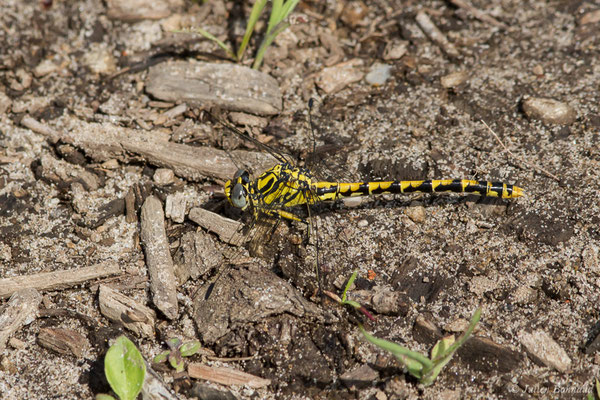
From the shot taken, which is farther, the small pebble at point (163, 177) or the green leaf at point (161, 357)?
the small pebble at point (163, 177)

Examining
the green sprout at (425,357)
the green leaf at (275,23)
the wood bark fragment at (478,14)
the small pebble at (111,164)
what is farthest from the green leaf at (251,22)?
the green sprout at (425,357)

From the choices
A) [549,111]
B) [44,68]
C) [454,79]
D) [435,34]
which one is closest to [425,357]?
[549,111]

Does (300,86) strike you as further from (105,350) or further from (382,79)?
(105,350)

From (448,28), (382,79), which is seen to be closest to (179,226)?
(382,79)

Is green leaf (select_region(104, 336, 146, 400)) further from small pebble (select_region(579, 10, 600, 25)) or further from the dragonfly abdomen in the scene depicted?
small pebble (select_region(579, 10, 600, 25))

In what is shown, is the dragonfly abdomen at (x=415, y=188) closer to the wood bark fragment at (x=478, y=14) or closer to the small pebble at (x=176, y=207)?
the small pebble at (x=176, y=207)
